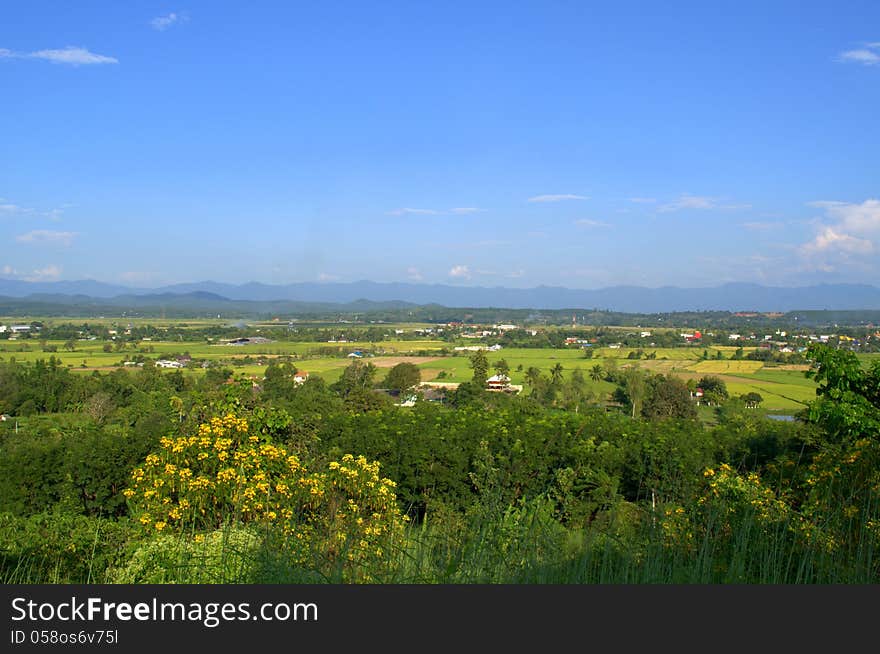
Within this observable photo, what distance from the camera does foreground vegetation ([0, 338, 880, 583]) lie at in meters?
2.86

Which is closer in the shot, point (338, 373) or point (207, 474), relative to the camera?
point (207, 474)

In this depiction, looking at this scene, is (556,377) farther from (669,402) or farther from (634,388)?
(669,402)

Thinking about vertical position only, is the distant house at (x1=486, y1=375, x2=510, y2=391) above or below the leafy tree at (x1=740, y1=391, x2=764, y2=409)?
below

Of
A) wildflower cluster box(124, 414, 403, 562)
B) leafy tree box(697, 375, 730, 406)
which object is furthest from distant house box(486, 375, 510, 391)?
wildflower cluster box(124, 414, 403, 562)

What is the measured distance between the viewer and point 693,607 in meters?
1.95

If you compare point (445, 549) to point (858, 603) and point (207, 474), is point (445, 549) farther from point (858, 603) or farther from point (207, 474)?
point (207, 474)

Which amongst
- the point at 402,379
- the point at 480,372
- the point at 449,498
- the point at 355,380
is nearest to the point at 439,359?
the point at 480,372

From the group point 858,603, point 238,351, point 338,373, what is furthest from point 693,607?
point 238,351

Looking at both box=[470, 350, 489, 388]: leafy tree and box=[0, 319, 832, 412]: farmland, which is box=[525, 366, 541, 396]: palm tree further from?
box=[470, 350, 489, 388]: leafy tree

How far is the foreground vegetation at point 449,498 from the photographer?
286cm

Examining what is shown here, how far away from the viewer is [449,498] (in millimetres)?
9773

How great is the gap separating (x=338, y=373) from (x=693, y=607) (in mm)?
43473

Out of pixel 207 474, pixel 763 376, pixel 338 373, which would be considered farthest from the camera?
Result: pixel 338 373

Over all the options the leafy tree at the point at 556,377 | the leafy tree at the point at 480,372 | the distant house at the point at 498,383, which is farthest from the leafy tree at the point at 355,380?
the leafy tree at the point at 556,377
